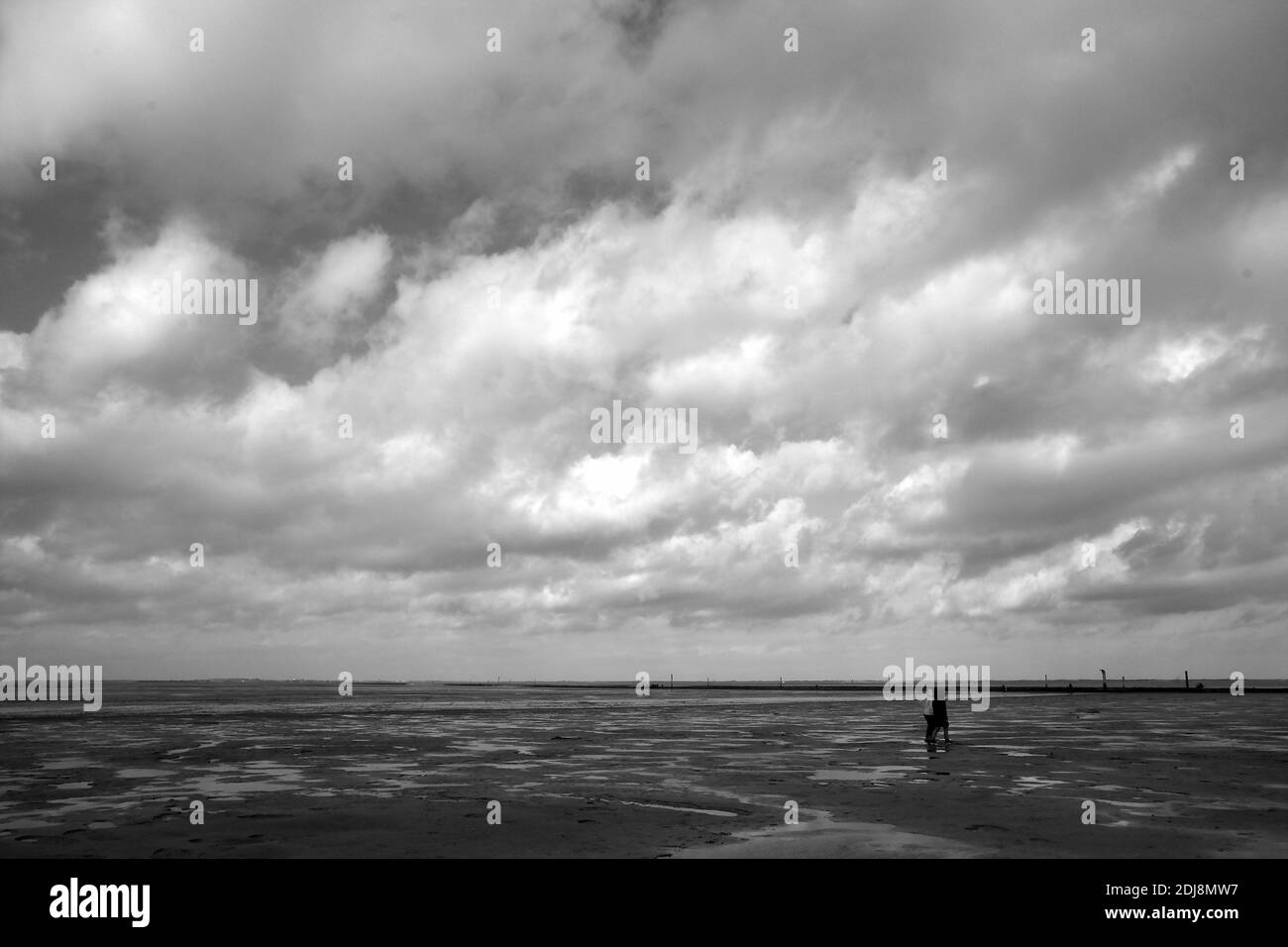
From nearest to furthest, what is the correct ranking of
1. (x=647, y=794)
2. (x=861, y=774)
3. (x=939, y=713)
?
(x=647, y=794), (x=861, y=774), (x=939, y=713)

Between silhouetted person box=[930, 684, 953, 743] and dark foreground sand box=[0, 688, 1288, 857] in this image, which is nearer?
dark foreground sand box=[0, 688, 1288, 857]

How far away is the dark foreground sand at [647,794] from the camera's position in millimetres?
14633

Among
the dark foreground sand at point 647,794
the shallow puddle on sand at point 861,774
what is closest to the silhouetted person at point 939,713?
the dark foreground sand at point 647,794

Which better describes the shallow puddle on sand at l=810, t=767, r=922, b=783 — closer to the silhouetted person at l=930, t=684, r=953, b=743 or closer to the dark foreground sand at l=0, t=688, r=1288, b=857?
the dark foreground sand at l=0, t=688, r=1288, b=857

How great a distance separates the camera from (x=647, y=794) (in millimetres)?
20438

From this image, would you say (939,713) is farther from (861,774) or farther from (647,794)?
→ (647,794)

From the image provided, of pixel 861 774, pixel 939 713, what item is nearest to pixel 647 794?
pixel 861 774

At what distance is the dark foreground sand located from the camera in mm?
14633

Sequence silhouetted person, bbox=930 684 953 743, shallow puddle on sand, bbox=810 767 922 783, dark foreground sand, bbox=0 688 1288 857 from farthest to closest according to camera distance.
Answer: silhouetted person, bbox=930 684 953 743 → shallow puddle on sand, bbox=810 767 922 783 → dark foreground sand, bbox=0 688 1288 857

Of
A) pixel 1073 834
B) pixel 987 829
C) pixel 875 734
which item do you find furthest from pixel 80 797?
pixel 875 734

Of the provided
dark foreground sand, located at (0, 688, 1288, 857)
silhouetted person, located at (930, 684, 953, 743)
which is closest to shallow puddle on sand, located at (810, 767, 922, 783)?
dark foreground sand, located at (0, 688, 1288, 857)
